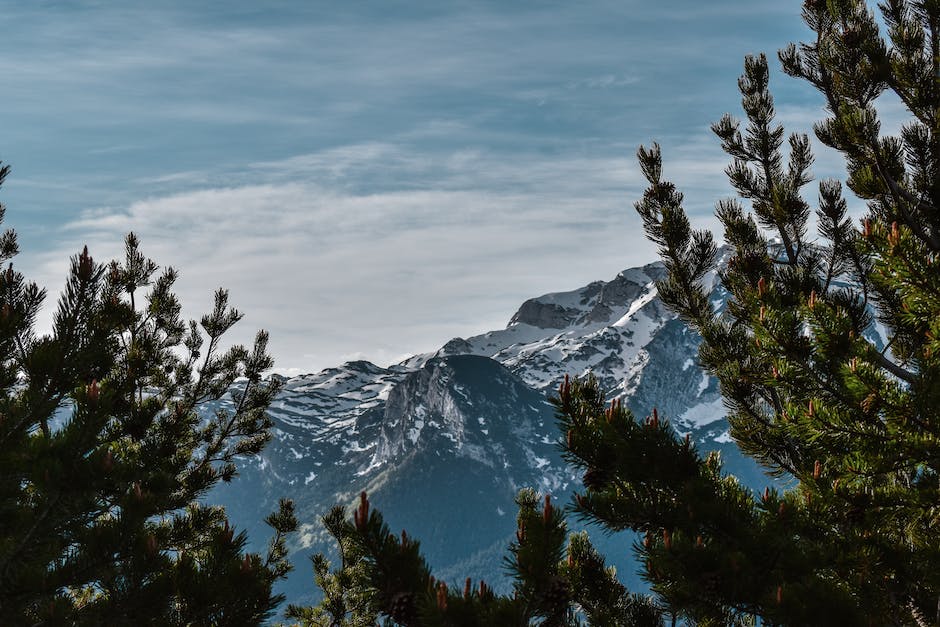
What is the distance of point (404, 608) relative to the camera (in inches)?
172

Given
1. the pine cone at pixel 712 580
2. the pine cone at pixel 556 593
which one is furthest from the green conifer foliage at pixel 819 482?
the pine cone at pixel 556 593

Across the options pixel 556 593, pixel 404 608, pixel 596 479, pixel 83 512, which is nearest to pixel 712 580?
pixel 596 479

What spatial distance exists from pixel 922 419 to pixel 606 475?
292 centimetres

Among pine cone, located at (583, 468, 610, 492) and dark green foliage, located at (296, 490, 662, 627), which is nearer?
dark green foliage, located at (296, 490, 662, 627)

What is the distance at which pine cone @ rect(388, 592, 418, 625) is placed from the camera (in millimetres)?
4359

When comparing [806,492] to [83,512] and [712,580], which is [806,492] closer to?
[712,580]

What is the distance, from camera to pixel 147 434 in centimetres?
1456

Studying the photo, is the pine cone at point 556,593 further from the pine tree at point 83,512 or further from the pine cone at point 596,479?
the pine tree at point 83,512

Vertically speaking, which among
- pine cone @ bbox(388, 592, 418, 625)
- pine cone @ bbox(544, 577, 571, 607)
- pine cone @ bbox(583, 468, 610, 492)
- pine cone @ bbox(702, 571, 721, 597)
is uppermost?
pine cone @ bbox(583, 468, 610, 492)

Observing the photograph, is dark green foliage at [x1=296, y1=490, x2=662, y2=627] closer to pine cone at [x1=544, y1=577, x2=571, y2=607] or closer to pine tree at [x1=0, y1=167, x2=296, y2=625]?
pine cone at [x1=544, y1=577, x2=571, y2=607]

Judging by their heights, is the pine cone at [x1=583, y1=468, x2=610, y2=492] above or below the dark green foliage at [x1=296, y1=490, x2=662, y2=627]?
above

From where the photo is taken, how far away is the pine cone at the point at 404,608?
436 cm

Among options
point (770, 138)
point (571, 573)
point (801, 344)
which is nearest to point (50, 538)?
point (571, 573)

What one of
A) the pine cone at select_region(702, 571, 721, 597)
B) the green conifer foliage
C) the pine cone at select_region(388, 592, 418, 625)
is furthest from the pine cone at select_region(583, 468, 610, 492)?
the pine cone at select_region(388, 592, 418, 625)
